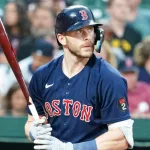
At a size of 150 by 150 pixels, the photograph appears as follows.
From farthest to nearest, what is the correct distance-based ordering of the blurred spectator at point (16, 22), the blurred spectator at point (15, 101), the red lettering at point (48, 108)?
1. the blurred spectator at point (16, 22)
2. the blurred spectator at point (15, 101)
3. the red lettering at point (48, 108)

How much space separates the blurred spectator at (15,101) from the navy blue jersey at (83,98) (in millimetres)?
2111


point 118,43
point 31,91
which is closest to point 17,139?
point 31,91

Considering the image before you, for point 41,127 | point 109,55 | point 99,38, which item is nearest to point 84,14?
point 99,38

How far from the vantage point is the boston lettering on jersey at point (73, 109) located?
10.9 feet

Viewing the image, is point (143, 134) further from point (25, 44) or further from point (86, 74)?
point (25, 44)

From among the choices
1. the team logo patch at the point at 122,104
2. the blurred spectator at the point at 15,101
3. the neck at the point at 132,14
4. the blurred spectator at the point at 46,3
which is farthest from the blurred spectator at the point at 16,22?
the team logo patch at the point at 122,104

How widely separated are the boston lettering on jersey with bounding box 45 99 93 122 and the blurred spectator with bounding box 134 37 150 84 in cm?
251

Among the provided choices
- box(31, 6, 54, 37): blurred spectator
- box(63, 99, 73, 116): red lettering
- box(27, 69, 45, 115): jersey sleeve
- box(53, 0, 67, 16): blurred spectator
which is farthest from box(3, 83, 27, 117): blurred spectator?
box(63, 99, 73, 116): red lettering

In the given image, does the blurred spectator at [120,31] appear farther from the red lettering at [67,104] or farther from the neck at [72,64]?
the red lettering at [67,104]

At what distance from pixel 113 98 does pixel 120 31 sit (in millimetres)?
2953

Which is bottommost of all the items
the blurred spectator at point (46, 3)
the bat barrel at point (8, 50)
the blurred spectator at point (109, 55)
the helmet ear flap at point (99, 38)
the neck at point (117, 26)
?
the blurred spectator at point (109, 55)

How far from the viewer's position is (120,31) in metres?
6.07

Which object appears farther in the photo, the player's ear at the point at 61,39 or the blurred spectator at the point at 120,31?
the blurred spectator at the point at 120,31

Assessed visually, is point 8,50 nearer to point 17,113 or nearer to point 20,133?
point 20,133
